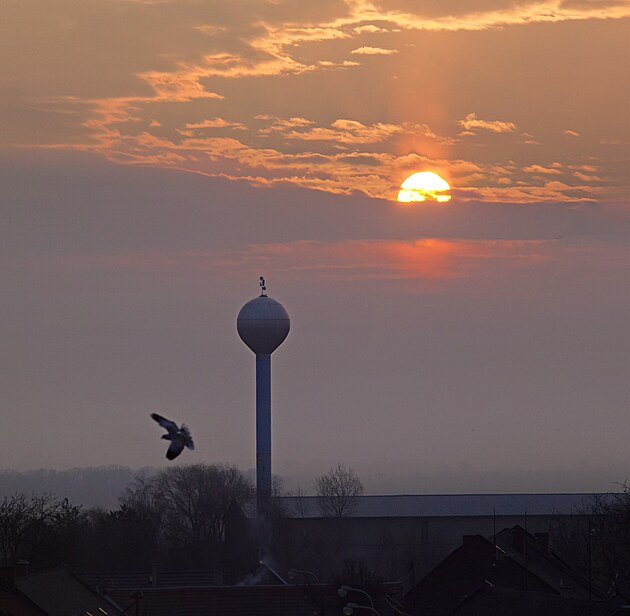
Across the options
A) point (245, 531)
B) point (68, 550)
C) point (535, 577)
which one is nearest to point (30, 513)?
point (68, 550)

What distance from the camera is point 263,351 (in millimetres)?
109000

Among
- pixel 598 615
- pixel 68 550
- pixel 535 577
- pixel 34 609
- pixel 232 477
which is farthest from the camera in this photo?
pixel 232 477

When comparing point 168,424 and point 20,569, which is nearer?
point 168,424

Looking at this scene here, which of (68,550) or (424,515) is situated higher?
(424,515)

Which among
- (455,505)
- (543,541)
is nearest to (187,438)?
(543,541)

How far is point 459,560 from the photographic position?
6406 cm

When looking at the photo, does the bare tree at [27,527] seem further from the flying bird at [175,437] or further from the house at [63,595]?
the flying bird at [175,437]

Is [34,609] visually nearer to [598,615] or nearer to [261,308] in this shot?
[598,615]

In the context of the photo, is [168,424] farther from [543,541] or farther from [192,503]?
[192,503]

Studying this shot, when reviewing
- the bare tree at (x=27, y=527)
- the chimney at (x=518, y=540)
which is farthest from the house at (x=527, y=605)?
the bare tree at (x=27, y=527)

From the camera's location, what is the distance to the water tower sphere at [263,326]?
108m

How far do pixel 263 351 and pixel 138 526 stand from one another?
49.8 feet

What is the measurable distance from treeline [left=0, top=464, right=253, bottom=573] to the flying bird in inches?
1404

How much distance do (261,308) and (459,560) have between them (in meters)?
47.9
